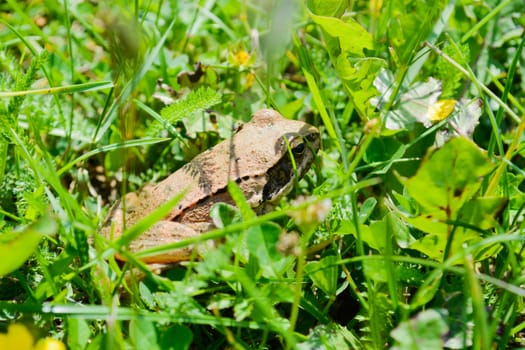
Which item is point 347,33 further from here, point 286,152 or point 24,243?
point 24,243

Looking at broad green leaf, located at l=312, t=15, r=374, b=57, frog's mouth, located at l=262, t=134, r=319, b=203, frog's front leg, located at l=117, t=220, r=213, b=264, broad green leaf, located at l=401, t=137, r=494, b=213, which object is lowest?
frog's front leg, located at l=117, t=220, r=213, b=264

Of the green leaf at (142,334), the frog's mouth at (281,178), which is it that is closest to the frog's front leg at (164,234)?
the frog's mouth at (281,178)

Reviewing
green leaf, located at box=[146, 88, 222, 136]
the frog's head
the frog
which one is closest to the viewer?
green leaf, located at box=[146, 88, 222, 136]

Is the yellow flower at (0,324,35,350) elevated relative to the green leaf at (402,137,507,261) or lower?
lower

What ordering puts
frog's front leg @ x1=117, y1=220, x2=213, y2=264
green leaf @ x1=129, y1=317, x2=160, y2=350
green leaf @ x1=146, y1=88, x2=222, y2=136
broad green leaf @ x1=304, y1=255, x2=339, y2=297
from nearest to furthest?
green leaf @ x1=129, y1=317, x2=160, y2=350 < broad green leaf @ x1=304, y1=255, x2=339, y2=297 < green leaf @ x1=146, y1=88, x2=222, y2=136 < frog's front leg @ x1=117, y1=220, x2=213, y2=264

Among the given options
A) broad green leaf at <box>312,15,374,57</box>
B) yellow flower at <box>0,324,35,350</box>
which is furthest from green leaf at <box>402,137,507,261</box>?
yellow flower at <box>0,324,35,350</box>

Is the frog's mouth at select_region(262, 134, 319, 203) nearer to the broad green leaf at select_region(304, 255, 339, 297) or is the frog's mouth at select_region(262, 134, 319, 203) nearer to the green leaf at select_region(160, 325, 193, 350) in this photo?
the broad green leaf at select_region(304, 255, 339, 297)

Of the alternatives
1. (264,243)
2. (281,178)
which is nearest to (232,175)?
(281,178)

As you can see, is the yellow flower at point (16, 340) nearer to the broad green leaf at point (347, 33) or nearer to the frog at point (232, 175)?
the frog at point (232, 175)
